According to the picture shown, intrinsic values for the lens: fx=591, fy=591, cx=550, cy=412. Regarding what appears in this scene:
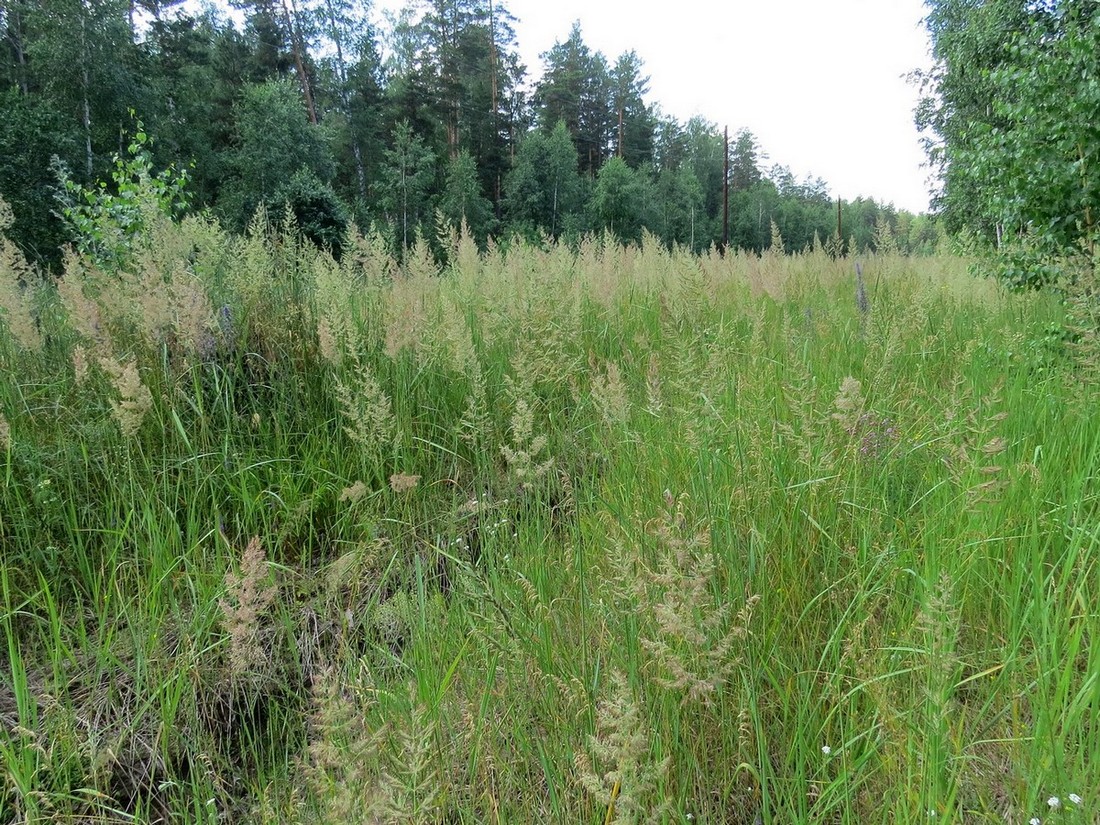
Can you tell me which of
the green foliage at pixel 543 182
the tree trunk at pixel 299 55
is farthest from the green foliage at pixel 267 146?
the green foliage at pixel 543 182

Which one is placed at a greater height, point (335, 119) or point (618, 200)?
point (335, 119)

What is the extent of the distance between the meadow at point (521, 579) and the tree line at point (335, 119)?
12.5 meters

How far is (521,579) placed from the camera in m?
1.45

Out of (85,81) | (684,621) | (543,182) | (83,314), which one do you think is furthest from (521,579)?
(543,182)

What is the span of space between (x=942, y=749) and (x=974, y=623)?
1.79 feet

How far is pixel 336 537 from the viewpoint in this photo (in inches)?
85.0

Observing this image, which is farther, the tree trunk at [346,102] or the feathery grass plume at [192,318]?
the tree trunk at [346,102]

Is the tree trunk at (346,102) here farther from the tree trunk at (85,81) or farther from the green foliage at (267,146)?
the tree trunk at (85,81)

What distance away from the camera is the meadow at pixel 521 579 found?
1000mm

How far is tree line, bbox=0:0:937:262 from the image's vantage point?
60.5 feet

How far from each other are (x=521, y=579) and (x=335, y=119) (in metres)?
34.0

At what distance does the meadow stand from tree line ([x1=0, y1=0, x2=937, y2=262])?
12.5 metres

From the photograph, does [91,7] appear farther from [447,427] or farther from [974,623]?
[974,623]

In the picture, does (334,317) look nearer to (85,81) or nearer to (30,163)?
(30,163)
